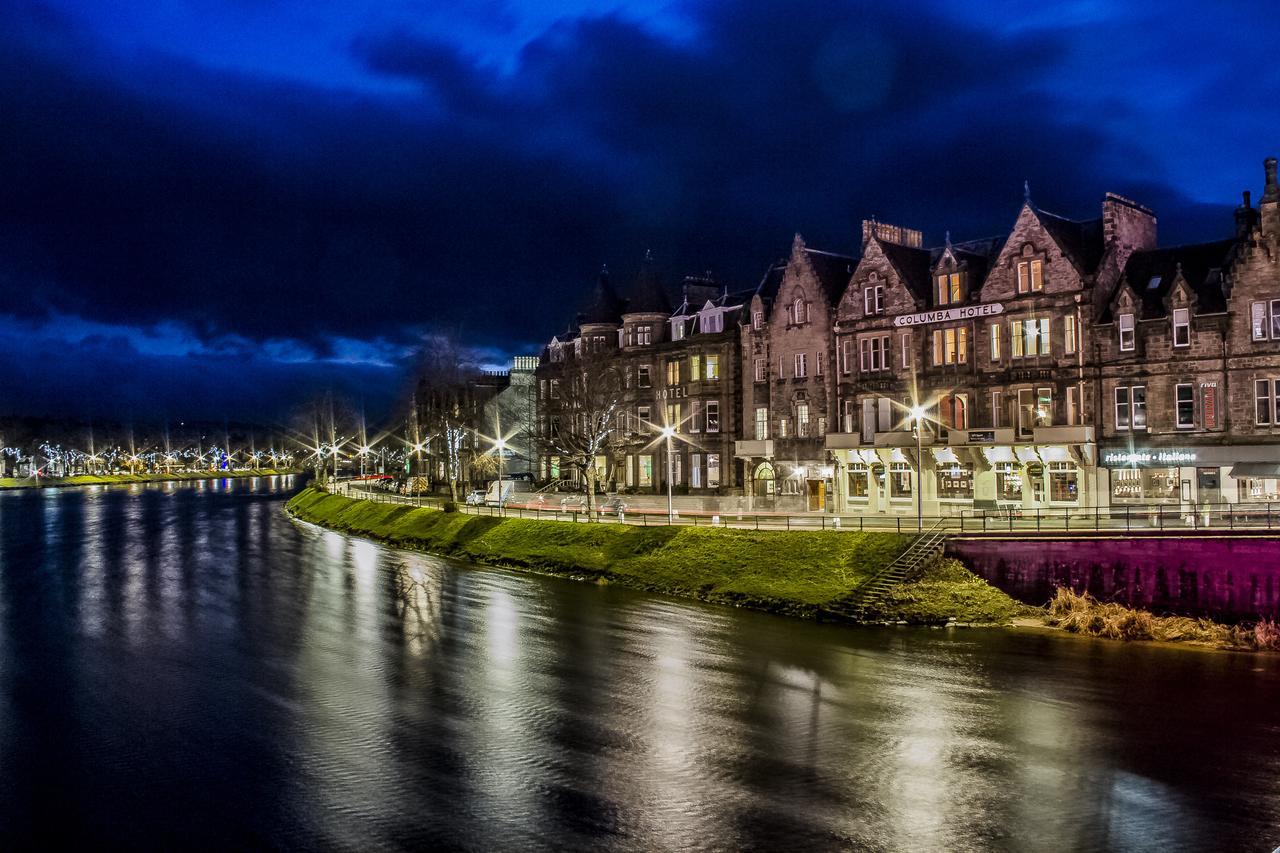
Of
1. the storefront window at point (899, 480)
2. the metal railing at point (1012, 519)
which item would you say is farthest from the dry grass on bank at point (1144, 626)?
the storefront window at point (899, 480)

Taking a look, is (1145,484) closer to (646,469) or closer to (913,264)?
(913,264)

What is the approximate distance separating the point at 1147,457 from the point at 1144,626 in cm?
1536

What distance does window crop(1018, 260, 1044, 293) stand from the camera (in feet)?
176

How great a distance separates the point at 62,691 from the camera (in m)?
31.5

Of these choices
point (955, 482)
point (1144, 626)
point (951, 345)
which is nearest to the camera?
point (1144, 626)

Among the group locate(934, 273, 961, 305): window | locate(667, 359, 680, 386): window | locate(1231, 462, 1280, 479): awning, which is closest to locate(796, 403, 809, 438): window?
locate(934, 273, 961, 305): window

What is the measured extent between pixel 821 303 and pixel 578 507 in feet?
63.6

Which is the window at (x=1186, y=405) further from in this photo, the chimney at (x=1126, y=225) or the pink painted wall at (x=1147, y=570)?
the pink painted wall at (x=1147, y=570)

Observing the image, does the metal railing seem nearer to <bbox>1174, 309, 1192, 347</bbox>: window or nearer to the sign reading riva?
the sign reading riva

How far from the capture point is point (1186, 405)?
48781mm

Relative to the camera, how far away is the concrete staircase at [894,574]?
132 feet

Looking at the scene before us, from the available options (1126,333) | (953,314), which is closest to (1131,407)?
(1126,333)

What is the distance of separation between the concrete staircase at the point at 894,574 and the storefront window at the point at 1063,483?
468 inches

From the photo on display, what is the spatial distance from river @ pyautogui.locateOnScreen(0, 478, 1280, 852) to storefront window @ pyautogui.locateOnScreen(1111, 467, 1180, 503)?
15.9 meters
